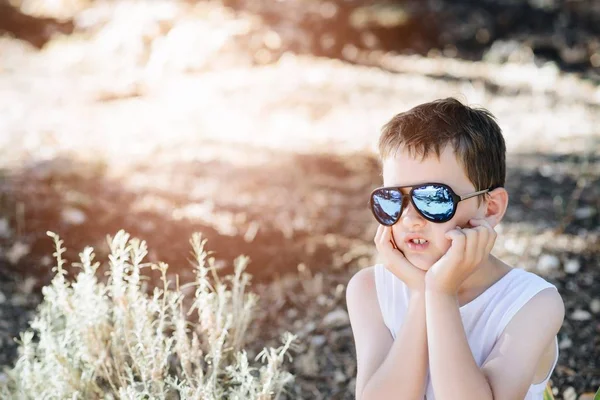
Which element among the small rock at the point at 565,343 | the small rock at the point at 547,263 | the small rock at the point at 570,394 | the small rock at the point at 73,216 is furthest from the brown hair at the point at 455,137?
the small rock at the point at 73,216

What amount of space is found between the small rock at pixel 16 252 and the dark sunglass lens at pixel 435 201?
3.10 meters

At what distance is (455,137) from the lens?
7.46ft

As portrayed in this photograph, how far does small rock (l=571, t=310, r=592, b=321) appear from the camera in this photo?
159 inches

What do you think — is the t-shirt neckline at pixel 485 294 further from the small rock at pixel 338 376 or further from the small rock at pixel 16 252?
the small rock at pixel 16 252

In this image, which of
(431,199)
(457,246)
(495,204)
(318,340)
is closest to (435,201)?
(431,199)

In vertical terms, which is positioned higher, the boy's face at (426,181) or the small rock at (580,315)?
the boy's face at (426,181)

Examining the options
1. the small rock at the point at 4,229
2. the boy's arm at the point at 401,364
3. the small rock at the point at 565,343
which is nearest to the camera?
the boy's arm at the point at 401,364

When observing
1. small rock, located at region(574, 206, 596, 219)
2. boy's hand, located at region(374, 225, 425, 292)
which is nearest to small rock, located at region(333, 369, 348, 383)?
boy's hand, located at region(374, 225, 425, 292)

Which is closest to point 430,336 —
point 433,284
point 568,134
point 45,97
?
point 433,284

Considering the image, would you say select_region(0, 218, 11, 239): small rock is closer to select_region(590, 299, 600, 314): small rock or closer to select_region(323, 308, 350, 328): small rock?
select_region(323, 308, 350, 328): small rock

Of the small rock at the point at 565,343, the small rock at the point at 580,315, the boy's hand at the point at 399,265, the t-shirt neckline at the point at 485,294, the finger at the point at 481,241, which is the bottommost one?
the small rock at the point at 565,343

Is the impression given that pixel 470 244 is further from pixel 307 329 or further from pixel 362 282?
pixel 307 329

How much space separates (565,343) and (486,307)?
5.56ft

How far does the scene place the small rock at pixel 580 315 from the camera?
4035 mm
